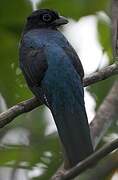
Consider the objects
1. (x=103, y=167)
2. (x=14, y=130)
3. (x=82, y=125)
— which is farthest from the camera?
(x=14, y=130)

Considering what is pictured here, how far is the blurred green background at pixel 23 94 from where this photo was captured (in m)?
2.99

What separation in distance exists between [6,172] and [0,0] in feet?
4.49

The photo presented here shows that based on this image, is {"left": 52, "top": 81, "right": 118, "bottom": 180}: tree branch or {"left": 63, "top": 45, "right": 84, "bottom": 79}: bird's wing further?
→ {"left": 63, "top": 45, "right": 84, "bottom": 79}: bird's wing

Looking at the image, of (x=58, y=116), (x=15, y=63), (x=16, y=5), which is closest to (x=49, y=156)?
(x=58, y=116)

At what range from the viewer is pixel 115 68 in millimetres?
3375

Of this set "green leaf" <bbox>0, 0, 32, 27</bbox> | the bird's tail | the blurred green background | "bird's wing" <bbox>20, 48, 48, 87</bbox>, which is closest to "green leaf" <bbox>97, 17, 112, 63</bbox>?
the blurred green background

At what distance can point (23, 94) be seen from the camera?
330 cm

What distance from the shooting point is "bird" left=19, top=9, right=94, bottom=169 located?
9.25 feet

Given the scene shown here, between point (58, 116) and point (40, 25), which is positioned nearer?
point (58, 116)

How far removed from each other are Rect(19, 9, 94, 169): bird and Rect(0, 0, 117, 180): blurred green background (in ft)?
0.48

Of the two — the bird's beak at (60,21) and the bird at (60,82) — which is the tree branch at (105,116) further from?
the bird's beak at (60,21)

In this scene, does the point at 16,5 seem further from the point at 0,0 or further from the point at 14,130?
the point at 14,130

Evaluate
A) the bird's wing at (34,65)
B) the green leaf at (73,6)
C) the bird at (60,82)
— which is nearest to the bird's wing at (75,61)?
the bird at (60,82)

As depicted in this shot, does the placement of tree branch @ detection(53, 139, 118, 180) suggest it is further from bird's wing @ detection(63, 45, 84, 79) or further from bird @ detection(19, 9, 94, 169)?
bird's wing @ detection(63, 45, 84, 79)
